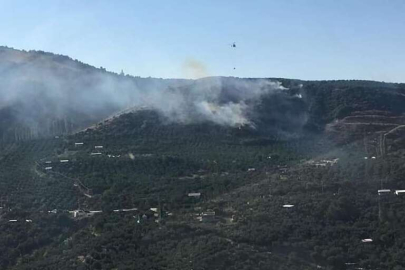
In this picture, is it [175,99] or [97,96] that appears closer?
[175,99]

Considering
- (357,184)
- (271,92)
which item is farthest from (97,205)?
(271,92)

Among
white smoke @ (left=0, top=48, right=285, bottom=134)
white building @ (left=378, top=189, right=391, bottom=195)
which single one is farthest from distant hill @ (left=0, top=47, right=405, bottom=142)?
white building @ (left=378, top=189, right=391, bottom=195)

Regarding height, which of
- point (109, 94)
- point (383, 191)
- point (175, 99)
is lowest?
point (383, 191)

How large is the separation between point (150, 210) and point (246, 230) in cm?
1099

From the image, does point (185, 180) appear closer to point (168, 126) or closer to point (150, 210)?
point (150, 210)

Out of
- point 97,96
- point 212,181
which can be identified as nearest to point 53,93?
point 97,96

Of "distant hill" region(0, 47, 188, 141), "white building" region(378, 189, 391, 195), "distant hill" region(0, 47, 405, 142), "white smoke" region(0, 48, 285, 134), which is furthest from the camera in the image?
"white smoke" region(0, 48, 285, 134)

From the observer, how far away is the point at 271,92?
108 m

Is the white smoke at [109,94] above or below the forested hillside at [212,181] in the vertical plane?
above

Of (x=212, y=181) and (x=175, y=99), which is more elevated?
(x=175, y=99)

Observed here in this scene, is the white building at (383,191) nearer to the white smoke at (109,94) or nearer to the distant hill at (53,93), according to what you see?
the white smoke at (109,94)

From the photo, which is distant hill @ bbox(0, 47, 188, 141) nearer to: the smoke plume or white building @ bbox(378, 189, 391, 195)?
the smoke plume

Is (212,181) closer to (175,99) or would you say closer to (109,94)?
(175,99)

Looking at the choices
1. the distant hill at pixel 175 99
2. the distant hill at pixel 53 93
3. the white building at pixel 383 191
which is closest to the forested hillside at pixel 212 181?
the white building at pixel 383 191
